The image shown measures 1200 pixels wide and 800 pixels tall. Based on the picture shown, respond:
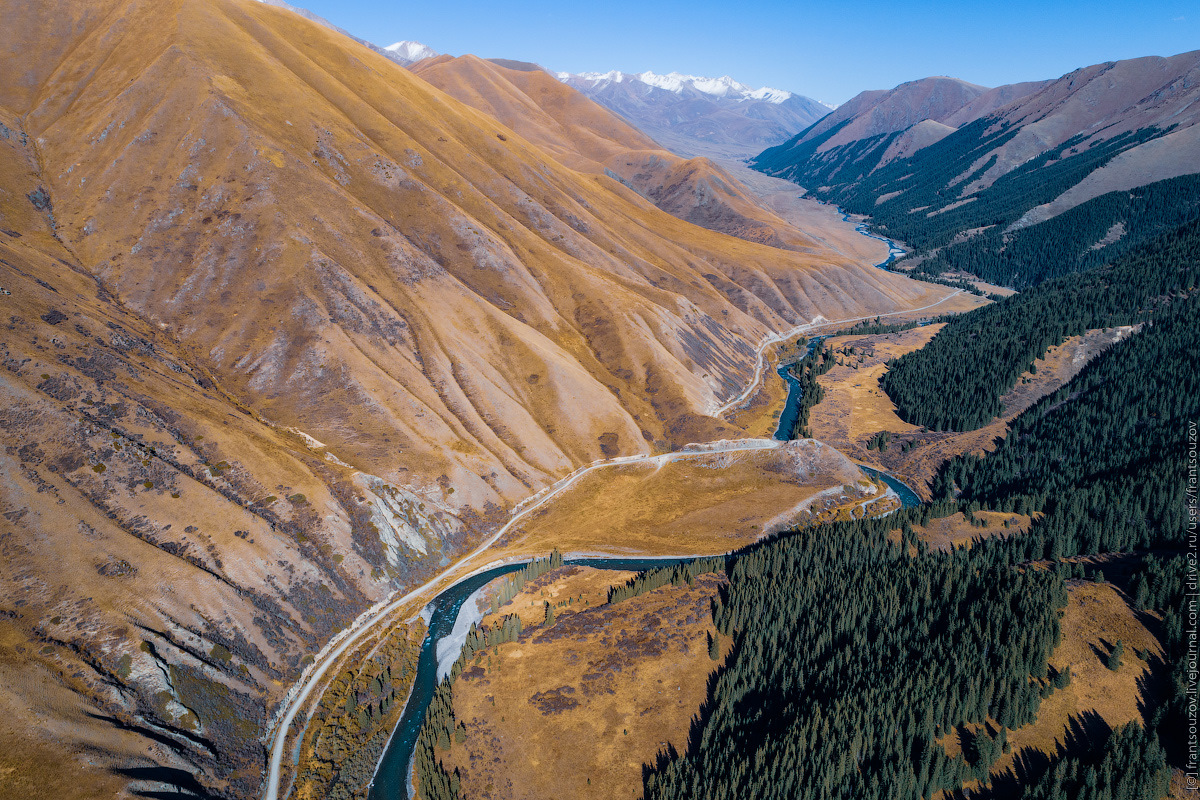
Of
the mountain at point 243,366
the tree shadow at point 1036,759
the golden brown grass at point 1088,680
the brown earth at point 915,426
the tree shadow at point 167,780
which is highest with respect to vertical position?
the mountain at point 243,366

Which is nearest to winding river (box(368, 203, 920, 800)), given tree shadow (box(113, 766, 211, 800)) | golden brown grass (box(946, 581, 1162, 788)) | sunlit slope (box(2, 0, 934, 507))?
tree shadow (box(113, 766, 211, 800))

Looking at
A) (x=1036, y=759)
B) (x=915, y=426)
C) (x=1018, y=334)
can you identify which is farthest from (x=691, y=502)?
(x=1018, y=334)

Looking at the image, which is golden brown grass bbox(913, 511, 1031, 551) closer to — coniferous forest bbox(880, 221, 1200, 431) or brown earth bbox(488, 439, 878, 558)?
brown earth bbox(488, 439, 878, 558)

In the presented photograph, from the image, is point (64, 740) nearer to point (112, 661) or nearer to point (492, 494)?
point (112, 661)

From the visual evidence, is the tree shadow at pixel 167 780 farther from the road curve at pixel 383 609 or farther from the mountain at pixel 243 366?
the road curve at pixel 383 609

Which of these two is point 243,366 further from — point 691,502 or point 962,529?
point 962,529

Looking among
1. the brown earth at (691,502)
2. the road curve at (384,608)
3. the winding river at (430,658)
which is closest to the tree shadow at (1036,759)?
the brown earth at (691,502)
